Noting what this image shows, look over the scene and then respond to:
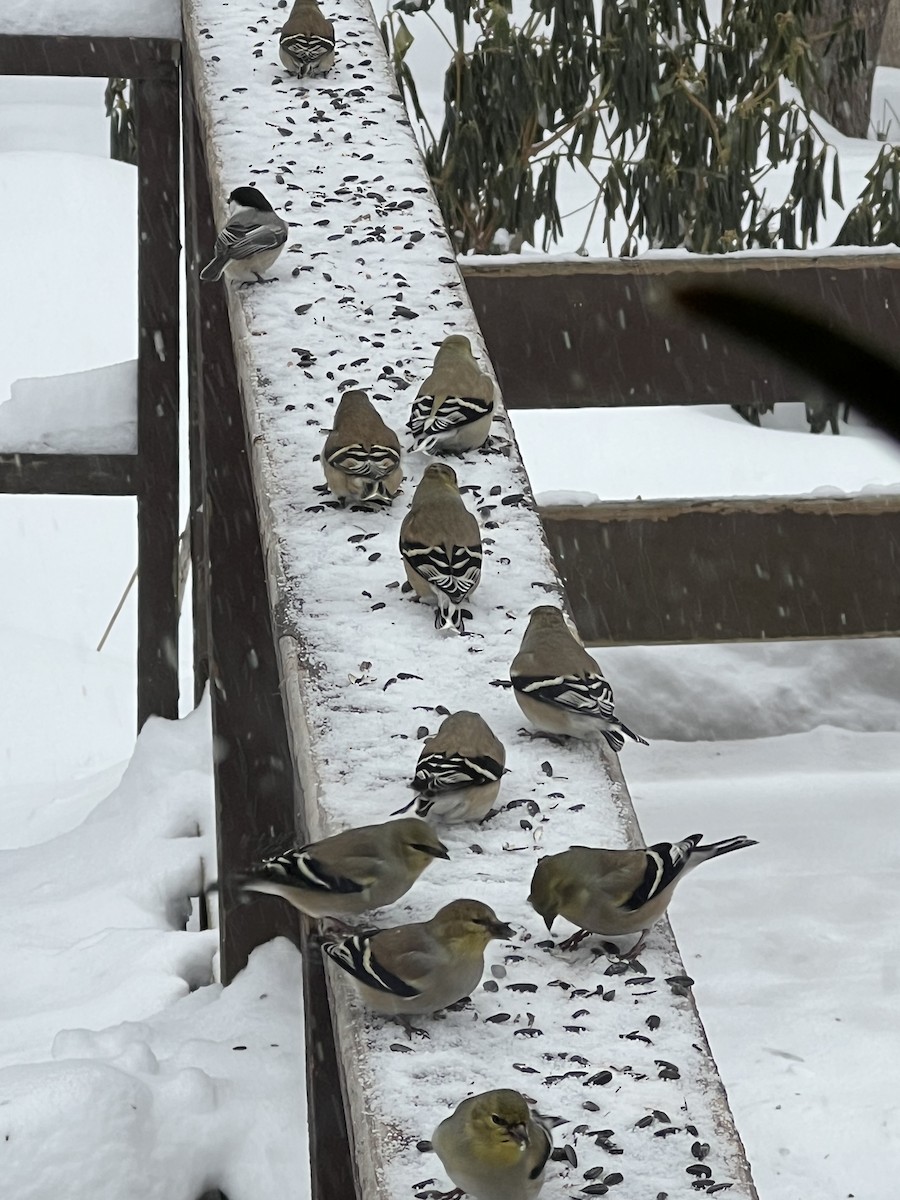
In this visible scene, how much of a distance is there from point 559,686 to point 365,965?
1.32 ft

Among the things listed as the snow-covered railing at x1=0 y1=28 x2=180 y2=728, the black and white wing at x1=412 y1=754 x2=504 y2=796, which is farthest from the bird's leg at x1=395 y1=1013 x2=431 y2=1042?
the snow-covered railing at x1=0 y1=28 x2=180 y2=728

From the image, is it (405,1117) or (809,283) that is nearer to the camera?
(405,1117)

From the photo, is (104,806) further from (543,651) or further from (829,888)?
(543,651)

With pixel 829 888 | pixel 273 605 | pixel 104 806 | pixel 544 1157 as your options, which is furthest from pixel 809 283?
pixel 544 1157

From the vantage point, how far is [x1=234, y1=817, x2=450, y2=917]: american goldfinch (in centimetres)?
147

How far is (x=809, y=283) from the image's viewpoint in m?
4.19

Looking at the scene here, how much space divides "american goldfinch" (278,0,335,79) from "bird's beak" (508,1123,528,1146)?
2.46m

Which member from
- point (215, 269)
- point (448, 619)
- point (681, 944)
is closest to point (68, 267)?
point (681, 944)

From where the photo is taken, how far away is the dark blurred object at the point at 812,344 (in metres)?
0.53

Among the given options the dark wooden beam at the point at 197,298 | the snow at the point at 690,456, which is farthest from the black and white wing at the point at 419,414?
the snow at the point at 690,456

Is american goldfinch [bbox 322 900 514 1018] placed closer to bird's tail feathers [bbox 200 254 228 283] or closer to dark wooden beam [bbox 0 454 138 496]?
bird's tail feathers [bbox 200 254 228 283]

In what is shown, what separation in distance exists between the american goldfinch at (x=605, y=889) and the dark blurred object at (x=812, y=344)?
0.89 metres

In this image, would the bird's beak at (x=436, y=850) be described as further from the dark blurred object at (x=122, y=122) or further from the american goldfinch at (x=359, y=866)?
the dark blurred object at (x=122, y=122)

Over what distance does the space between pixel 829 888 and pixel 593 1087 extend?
2.87 meters
